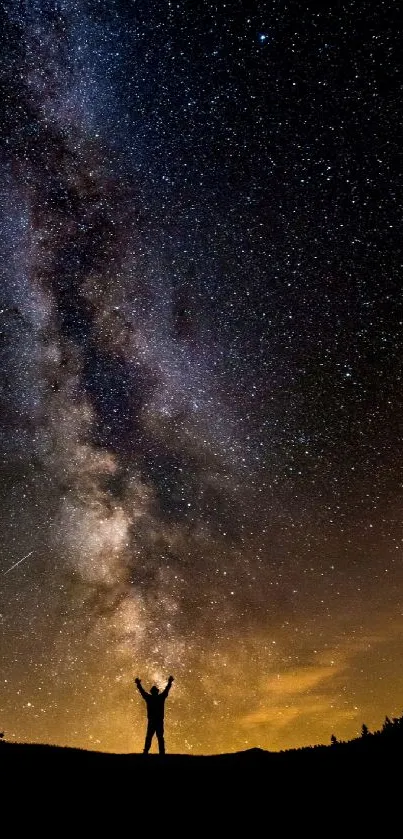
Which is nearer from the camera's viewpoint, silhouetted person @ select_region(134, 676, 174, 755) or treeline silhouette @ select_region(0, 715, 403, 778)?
treeline silhouette @ select_region(0, 715, 403, 778)

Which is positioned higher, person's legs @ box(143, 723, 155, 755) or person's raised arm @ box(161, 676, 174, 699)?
person's raised arm @ box(161, 676, 174, 699)

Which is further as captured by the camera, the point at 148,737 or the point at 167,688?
the point at 167,688

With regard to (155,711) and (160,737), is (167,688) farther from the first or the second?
(160,737)

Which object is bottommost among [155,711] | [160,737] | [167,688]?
[160,737]

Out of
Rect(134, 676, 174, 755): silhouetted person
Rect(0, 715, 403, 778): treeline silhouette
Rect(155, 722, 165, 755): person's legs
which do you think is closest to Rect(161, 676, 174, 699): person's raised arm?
Rect(134, 676, 174, 755): silhouetted person

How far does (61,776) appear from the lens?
6730 mm

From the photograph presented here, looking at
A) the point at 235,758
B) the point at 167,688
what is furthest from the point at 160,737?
the point at 235,758

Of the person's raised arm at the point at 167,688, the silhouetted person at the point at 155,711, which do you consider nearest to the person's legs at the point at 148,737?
the silhouetted person at the point at 155,711

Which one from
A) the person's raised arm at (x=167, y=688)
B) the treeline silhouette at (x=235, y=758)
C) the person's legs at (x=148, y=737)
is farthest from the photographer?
the person's raised arm at (x=167, y=688)

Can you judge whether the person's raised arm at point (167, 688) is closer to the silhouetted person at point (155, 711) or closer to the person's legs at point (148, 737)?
the silhouetted person at point (155, 711)

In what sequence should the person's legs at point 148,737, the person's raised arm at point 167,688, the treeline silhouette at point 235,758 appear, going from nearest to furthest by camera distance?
the treeline silhouette at point 235,758 < the person's legs at point 148,737 < the person's raised arm at point 167,688

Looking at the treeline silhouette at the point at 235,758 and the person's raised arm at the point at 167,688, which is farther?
the person's raised arm at the point at 167,688

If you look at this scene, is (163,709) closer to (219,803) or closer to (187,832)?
(219,803)

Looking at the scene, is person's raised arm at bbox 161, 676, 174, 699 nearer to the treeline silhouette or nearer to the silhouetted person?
the silhouetted person
